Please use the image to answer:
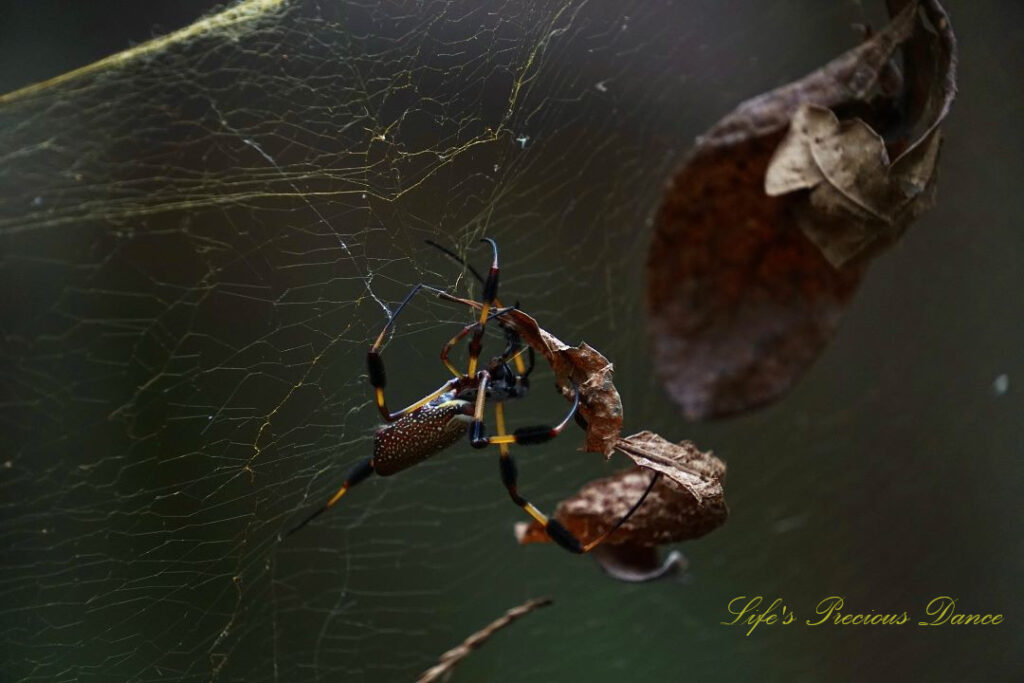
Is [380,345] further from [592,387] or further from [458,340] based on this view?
[592,387]

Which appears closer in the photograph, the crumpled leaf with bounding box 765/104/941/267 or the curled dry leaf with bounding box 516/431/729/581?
the curled dry leaf with bounding box 516/431/729/581

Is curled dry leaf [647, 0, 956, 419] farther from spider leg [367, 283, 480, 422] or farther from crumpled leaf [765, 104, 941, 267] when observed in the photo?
spider leg [367, 283, 480, 422]

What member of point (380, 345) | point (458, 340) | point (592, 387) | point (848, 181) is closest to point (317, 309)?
point (380, 345)

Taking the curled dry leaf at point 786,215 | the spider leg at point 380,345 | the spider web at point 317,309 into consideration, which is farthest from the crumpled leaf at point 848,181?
the spider leg at point 380,345

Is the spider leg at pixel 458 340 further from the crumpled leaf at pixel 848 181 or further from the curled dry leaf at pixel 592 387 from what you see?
the crumpled leaf at pixel 848 181

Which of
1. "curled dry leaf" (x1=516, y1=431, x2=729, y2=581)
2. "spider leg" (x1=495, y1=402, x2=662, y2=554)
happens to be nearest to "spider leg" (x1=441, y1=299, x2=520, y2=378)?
"spider leg" (x1=495, y1=402, x2=662, y2=554)

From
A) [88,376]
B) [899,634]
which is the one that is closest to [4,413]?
[88,376]

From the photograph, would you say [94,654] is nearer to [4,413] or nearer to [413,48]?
[4,413]
